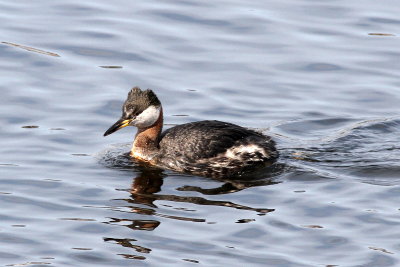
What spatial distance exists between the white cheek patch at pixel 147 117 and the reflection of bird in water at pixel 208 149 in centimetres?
2

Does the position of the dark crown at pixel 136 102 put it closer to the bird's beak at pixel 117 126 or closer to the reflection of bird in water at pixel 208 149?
the reflection of bird in water at pixel 208 149

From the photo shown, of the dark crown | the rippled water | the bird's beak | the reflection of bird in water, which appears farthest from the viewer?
the dark crown

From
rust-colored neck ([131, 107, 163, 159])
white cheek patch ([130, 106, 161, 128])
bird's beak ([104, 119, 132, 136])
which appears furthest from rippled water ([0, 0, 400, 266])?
white cheek patch ([130, 106, 161, 128])

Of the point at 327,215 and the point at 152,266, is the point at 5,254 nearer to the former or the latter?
the point at 152,266

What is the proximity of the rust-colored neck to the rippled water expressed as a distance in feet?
0.78

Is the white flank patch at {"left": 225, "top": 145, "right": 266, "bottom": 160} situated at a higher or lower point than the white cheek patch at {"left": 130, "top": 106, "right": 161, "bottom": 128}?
lower

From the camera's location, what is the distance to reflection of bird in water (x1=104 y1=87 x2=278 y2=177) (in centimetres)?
1304

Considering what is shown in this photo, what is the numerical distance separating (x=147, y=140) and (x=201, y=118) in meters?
1.49

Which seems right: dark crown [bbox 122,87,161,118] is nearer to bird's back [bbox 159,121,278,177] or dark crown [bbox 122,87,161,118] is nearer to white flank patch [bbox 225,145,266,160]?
bird's back [bbox 159,121,278,177]

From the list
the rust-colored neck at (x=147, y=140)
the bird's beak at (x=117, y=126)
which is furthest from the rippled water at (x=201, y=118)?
the bird's beak at (x=117, y=126)

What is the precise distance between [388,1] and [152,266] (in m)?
11.9

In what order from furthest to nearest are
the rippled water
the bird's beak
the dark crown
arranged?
the dark crown, the bird's beak, the rippled water

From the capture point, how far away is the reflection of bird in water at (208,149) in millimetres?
13039

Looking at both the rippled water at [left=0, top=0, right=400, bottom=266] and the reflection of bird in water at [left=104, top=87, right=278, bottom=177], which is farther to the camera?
the reflection of bird in water at [left=104, top=87, right=278, bottom=177]
